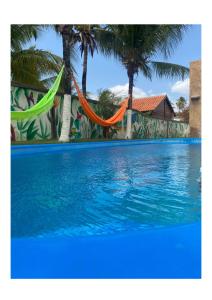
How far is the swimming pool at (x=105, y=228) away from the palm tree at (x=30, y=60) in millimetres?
6751

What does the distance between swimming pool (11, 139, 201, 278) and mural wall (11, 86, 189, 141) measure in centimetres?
463

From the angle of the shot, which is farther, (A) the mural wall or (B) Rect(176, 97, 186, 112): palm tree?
(B) Rect(176, 97, 186, 112): palm tree

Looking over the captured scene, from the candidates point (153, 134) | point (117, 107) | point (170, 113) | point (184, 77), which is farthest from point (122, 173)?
point (170, 113)

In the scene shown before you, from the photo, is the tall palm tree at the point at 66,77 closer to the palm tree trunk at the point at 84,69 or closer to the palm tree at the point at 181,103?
the palm tree trunk at the point at 84,69

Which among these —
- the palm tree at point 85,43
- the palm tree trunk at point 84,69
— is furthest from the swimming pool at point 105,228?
the palm tree at point 85,43

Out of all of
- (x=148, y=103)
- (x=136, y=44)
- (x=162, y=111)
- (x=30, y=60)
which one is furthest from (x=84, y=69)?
(x=162, y=111)

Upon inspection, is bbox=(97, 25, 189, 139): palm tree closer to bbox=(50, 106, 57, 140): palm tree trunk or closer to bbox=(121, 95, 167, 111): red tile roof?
bbox=(50, 106, 57, 140): palm tree trunk

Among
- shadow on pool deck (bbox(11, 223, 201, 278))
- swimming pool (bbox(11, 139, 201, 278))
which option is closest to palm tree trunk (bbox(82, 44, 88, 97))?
swimming pool (bbox(11, 139, 201, 278))

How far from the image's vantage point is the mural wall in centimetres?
712

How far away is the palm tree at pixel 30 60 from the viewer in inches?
331

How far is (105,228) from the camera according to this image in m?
1.51

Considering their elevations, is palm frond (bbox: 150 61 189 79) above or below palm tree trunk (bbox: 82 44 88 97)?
above
